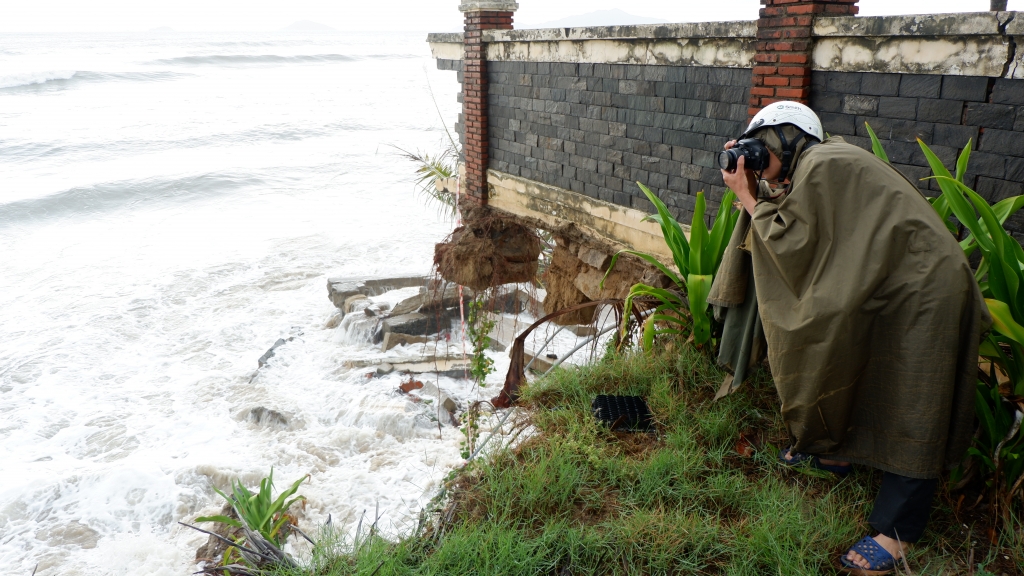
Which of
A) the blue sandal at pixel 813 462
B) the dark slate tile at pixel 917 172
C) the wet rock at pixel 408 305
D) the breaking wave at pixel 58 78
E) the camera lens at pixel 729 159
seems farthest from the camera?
the breaking wave at pixel 58 78

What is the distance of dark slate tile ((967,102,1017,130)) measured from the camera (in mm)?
4008

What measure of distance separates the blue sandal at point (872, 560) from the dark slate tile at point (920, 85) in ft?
9.96

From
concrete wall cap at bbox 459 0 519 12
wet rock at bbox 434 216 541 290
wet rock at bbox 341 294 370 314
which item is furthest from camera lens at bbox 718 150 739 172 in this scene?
wet rock at bbox 341 294 370 314

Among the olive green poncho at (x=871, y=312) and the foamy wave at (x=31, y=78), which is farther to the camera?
the foamy wave at (x=31, y=78)

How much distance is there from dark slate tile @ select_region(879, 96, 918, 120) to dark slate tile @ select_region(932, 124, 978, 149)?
189 millimetres

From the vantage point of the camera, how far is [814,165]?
2482mm

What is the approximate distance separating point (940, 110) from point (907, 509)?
289 centimetres

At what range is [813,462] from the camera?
10.7ft

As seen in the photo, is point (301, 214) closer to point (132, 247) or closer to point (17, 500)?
point (132, 247)

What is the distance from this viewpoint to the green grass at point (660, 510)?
9.03 feet

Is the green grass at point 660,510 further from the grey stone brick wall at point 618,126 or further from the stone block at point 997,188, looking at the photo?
the grey stone brick wall at point 618,126

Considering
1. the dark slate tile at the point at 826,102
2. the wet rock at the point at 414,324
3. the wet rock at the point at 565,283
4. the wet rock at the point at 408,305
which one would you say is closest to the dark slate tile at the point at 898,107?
the dark slate tile at the point at 826,102

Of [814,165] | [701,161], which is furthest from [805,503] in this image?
[701,161]

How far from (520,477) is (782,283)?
147cm
